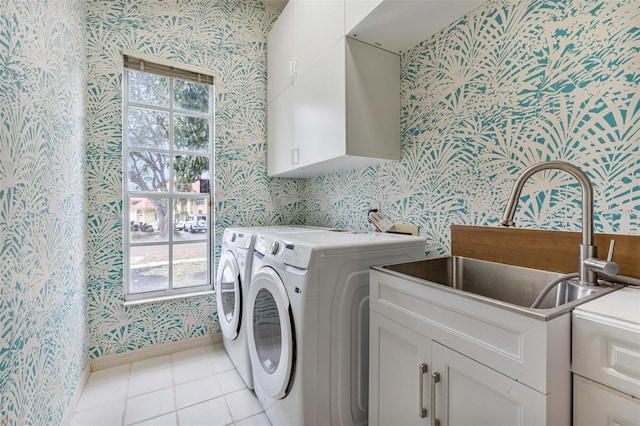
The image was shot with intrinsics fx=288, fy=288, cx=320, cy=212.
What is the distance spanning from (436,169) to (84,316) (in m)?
2.47

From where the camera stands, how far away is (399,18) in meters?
1.43

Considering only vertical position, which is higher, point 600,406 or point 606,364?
point 606,364

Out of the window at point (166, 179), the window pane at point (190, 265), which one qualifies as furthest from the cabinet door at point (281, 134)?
the window pane at point (190, 265)

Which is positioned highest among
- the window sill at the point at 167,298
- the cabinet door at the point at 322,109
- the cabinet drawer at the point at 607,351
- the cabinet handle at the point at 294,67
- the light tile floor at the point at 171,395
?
the cabinet handle at the point at 294,67

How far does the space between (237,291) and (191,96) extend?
67.5 inches

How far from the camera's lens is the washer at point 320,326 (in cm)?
123

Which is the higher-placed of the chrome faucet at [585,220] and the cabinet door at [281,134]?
the cabinet door at [281,134]

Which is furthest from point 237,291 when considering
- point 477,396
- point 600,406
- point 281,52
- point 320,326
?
point 281,52

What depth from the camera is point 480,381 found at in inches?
32.2

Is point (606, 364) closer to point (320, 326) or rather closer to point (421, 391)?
point (421, 391)

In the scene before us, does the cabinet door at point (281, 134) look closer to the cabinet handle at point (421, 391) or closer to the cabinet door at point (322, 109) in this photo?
the cabinet door at point (322, 109)

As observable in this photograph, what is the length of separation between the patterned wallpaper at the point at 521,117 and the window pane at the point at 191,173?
1.58 m

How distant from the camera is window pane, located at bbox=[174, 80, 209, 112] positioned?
7.93ft

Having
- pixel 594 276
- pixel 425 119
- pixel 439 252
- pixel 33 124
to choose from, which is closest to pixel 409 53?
pixel 425 119
